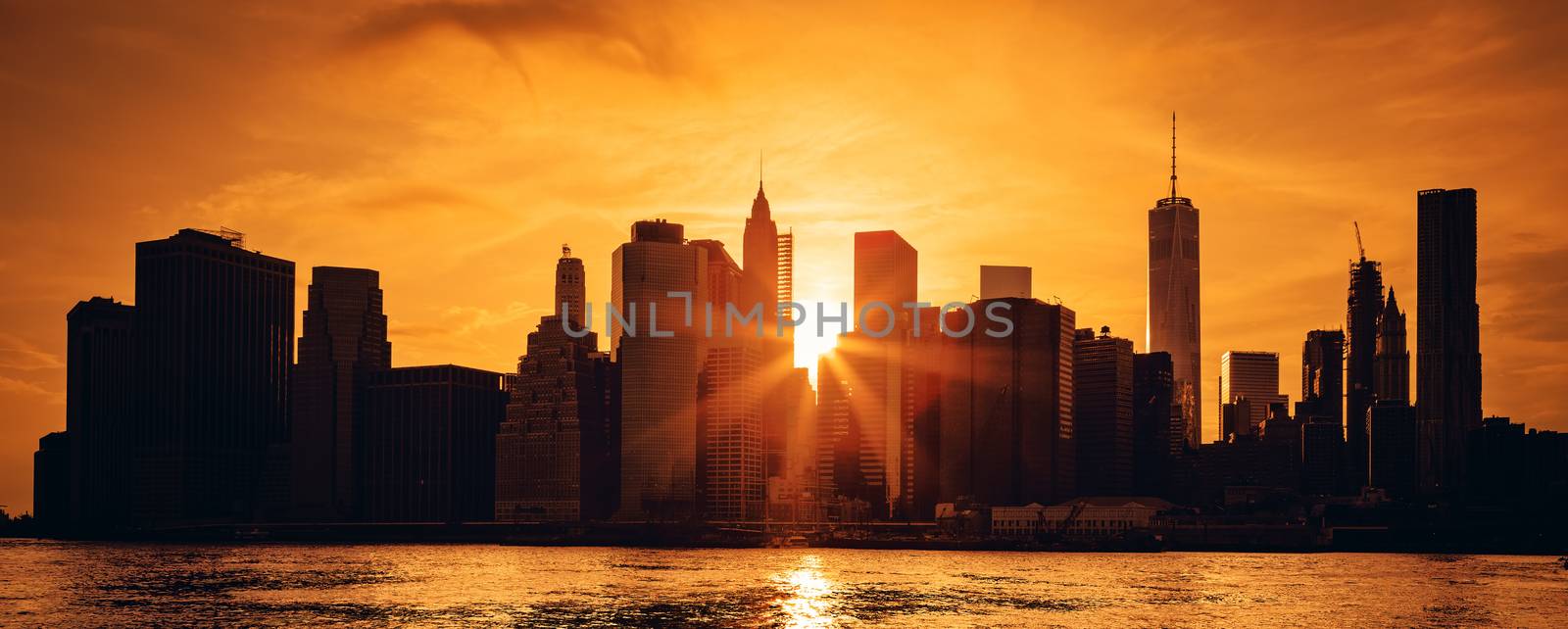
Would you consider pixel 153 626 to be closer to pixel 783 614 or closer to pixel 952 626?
pixel 783 614

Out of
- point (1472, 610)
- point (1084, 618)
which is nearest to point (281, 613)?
point (1084, 618)

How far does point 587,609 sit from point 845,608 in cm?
2976

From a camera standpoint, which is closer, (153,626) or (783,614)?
(153,626)

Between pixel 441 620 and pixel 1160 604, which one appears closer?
pixel 441 620

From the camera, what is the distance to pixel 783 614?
166 metres

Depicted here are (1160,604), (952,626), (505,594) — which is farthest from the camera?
A: (505,594)

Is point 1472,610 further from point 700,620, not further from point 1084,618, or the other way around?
point 700,620

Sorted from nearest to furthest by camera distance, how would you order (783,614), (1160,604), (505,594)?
(783,614), (1160,604), (505,594)

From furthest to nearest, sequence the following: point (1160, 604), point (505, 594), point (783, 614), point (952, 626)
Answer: point (505, 594)
point (1160, 604)
point (783, 614)
point (952, 626)

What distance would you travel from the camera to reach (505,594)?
19588 centimetres

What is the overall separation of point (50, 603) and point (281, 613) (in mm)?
36553

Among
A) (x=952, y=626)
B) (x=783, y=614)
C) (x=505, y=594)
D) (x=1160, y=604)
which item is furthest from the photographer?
(x=505, y=594)

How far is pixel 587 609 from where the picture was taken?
561 ft

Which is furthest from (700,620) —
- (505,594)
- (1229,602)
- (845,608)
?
(1229,602)
